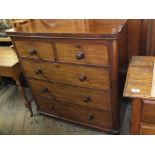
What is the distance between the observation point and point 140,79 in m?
1.10

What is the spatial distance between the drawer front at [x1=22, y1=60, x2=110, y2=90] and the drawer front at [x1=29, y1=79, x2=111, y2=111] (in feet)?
0.19

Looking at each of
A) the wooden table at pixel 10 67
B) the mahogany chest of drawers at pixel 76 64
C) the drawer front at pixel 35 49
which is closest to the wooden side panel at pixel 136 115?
the mahogany chest of drawers at pixel 76 64

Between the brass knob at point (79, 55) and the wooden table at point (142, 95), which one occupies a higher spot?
the brass knob at point (79, 55)

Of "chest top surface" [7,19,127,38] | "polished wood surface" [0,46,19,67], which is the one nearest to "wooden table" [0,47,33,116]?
"polished wood surface" [0,46,19,67]

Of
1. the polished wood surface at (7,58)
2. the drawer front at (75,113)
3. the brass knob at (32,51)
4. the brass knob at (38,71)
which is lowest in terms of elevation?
the drawer front at (75,113)

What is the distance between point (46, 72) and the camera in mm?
1485

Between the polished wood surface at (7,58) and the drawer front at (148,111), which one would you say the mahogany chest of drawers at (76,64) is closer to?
the polished wood surface at (7,58)

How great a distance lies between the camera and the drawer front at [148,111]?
0.99 meters

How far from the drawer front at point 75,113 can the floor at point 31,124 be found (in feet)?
0.32

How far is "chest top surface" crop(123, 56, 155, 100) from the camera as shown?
3.25 feet

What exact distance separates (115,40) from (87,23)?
0.83ft

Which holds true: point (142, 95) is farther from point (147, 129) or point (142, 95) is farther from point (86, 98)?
point (86, 98)
